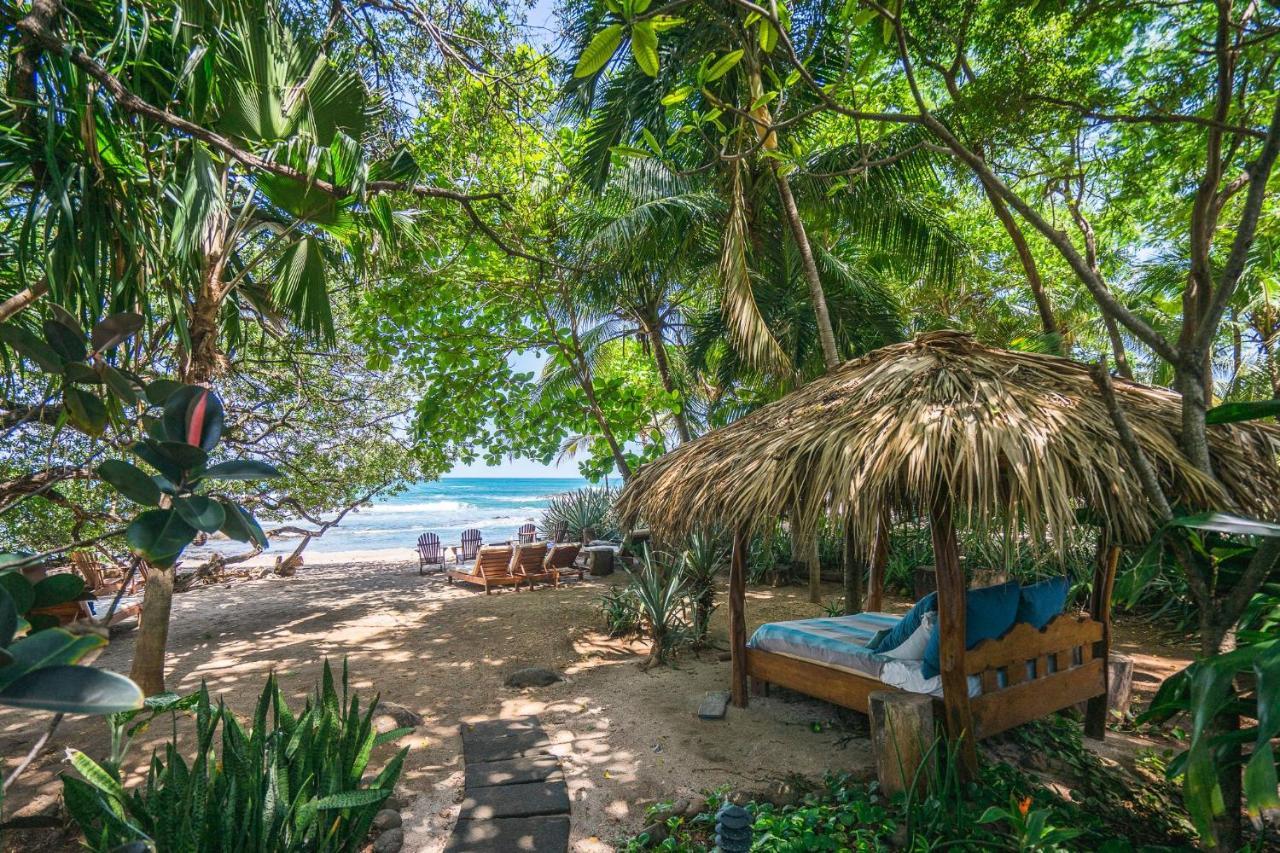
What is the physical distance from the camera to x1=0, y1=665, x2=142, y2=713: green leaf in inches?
27.3

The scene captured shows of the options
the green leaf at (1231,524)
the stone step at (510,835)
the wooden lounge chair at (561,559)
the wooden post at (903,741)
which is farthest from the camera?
the wooden lounge chair at (561,559)

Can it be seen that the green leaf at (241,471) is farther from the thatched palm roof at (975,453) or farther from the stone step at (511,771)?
the stone step at (511,771)

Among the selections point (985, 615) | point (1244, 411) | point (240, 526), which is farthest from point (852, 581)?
point (240, 526)

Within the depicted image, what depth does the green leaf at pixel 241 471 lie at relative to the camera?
39.5 inches

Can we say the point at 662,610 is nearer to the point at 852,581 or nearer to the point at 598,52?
the point at 852,581

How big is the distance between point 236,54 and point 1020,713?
6195 millimetres

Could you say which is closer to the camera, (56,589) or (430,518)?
(56,589)

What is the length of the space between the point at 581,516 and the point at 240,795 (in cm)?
1222

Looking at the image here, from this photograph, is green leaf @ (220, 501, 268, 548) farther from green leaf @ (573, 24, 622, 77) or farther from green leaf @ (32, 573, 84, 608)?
green leaf @ (573, 24, 622, 77)

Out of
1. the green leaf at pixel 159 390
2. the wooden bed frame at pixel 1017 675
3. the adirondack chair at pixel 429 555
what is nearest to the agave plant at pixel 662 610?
the wooden bed frame at pixel 1017 675

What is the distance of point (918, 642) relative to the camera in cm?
414

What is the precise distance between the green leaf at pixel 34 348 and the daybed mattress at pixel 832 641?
4444 mm

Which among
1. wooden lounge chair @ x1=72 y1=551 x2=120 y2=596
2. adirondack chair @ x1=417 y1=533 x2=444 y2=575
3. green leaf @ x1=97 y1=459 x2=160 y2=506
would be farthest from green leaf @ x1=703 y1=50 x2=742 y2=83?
adirondack chair @ x1=417 y1=533 x2=444 y2=575

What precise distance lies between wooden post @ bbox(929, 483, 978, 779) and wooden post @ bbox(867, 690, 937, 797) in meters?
0.14
